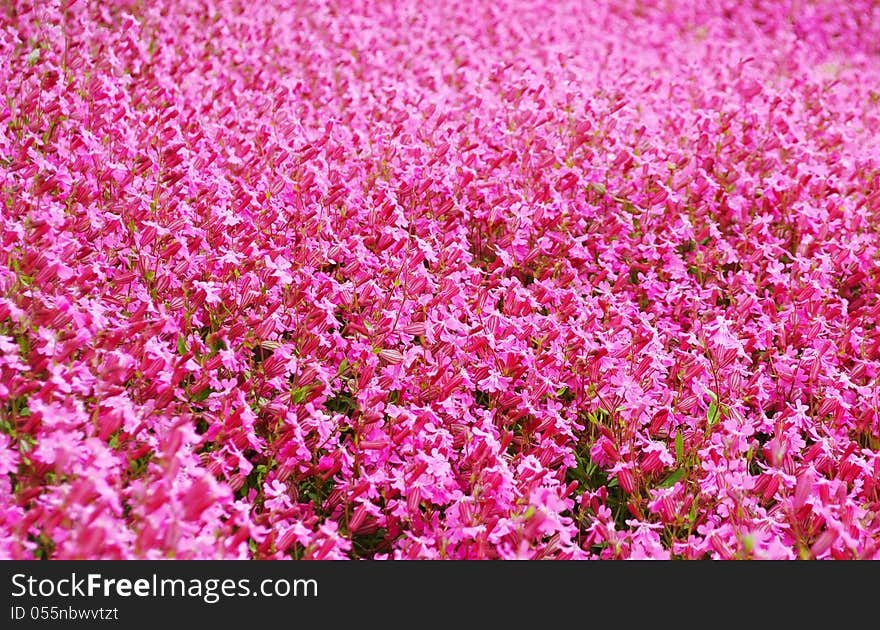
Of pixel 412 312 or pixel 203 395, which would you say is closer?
pixel 203 395

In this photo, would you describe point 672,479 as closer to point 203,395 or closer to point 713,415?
point 713,415

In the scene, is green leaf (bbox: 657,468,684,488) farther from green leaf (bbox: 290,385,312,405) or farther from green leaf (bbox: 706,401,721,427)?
green leaf (bbox: 290,385,312,405)

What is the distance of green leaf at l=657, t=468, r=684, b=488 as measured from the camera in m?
3.14

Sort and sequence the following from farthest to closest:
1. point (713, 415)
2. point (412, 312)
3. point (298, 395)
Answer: point (412, 312) → point (713, 415) → point (298, 395)

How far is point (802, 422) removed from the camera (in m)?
3.27

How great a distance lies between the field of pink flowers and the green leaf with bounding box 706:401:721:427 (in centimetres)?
2

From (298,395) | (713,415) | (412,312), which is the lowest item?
(713,415)

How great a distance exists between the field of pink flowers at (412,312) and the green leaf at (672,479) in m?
0.05

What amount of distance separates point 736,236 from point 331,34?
11.9 feet

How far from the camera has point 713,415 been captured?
3.30 metres

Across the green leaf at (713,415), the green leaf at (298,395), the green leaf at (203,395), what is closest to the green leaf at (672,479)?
the green leaf at (713,415)

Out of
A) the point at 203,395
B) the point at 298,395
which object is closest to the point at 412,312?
the point at 298,395

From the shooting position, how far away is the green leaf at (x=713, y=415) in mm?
3277

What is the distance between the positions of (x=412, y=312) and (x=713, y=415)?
1.30 m
